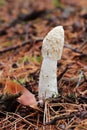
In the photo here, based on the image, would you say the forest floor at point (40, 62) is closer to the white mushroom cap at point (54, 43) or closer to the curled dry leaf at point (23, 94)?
the curled dry leaf at point (23, 94)

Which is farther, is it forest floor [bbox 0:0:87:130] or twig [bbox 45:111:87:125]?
forest floor [bbox 0:0:87:130]

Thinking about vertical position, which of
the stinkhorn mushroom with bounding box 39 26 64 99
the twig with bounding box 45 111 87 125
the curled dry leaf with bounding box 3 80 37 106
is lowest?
the twig with bounding box 45 111 87 125

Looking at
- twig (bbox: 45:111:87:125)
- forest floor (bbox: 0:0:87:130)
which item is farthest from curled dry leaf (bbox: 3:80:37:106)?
twig (bbox: 45:111:87:125)

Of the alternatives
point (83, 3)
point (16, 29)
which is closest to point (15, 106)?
point (16, 29)

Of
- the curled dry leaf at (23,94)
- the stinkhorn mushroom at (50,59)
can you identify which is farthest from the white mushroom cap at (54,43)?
the curled dry leaf at (23,94)

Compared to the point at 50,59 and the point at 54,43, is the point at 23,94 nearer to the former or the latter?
the point at 50,59

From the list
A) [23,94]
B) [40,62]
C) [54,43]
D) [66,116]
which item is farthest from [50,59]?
[40,62]

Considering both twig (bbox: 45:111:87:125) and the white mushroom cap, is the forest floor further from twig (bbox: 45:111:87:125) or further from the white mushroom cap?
the white mushroom cap

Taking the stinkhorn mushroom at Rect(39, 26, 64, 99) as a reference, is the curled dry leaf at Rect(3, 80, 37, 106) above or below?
below
